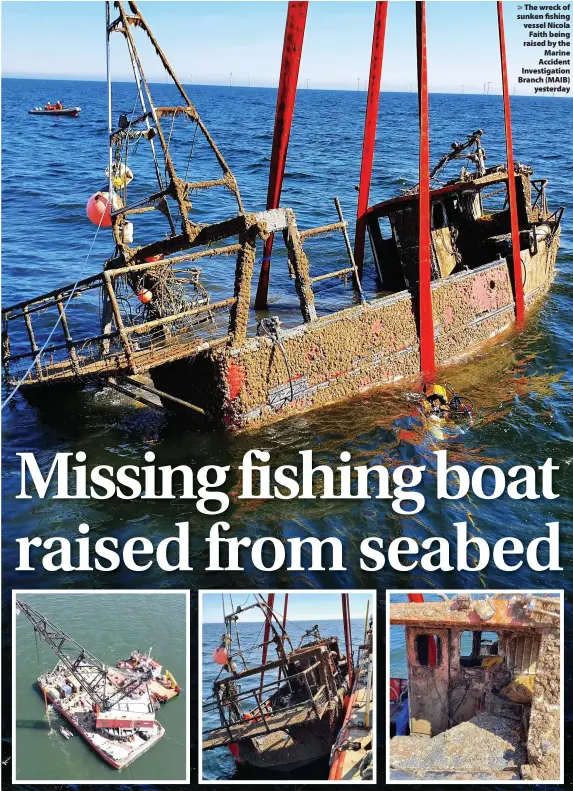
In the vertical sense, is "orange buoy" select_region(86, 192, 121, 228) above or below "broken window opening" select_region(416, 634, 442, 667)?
above

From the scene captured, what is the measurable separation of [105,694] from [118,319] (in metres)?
4.62

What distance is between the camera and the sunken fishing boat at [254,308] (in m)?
11.0

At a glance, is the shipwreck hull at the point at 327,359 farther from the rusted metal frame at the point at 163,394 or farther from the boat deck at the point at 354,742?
the boat deck at the point at 354,742

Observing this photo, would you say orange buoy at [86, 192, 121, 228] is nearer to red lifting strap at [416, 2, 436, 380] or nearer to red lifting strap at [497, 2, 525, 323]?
red lifting strap at [416, 2, 436, 380]

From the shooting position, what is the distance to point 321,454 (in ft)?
36.8

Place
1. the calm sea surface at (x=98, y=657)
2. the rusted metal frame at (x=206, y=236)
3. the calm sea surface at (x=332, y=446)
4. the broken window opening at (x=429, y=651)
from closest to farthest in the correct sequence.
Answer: the calm sea surface at (x=98, y=657), the broken window opening at (x=429, y=651), the calm sea surface at (x=332, y=446), the rusted metal frame at (x=206, y=236)

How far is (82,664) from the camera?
827 centimetres

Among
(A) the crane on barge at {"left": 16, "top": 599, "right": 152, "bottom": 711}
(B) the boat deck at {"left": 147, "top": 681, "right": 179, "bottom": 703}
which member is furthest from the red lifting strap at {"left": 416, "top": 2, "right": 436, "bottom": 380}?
(B) the boat deck at {"left": 147, "top": 681, "right": 179, "bottom": 703}

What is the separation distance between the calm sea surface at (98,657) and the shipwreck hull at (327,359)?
393 centimetres

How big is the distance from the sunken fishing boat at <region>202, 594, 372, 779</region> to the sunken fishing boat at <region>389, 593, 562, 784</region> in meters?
Answer: 0.48

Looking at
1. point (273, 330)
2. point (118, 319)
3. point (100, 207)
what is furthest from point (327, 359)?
point (100, 207)

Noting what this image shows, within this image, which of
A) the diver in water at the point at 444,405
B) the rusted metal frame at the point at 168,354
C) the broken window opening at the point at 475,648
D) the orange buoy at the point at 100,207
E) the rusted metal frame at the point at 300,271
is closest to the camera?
the broken window opening at the point at 475,648

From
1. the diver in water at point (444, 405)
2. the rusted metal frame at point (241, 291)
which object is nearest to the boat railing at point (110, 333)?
the rusted metal frame at point (241, 291)

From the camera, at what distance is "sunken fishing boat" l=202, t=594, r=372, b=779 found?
745 centimetres
